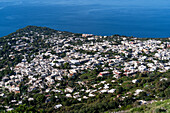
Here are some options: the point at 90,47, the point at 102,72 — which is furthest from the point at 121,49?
the point at 102,72

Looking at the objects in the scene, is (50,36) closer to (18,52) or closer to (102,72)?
(18,52)

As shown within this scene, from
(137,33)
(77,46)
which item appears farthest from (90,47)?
(137,33)

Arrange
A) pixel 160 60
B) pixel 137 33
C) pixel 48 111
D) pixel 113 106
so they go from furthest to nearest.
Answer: pixel 137 33, pixel 160 60, pixel 48 111, pixel 113 106

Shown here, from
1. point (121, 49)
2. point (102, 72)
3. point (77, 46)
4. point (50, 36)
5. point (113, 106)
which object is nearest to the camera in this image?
point (113, 106)

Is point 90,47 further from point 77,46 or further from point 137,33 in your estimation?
point 137,33

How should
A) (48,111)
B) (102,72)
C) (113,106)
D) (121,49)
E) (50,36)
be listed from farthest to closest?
(50,36) → (121,49) → (102,72) → (48,111) → (113,106)

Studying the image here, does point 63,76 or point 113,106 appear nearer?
point 113,106
